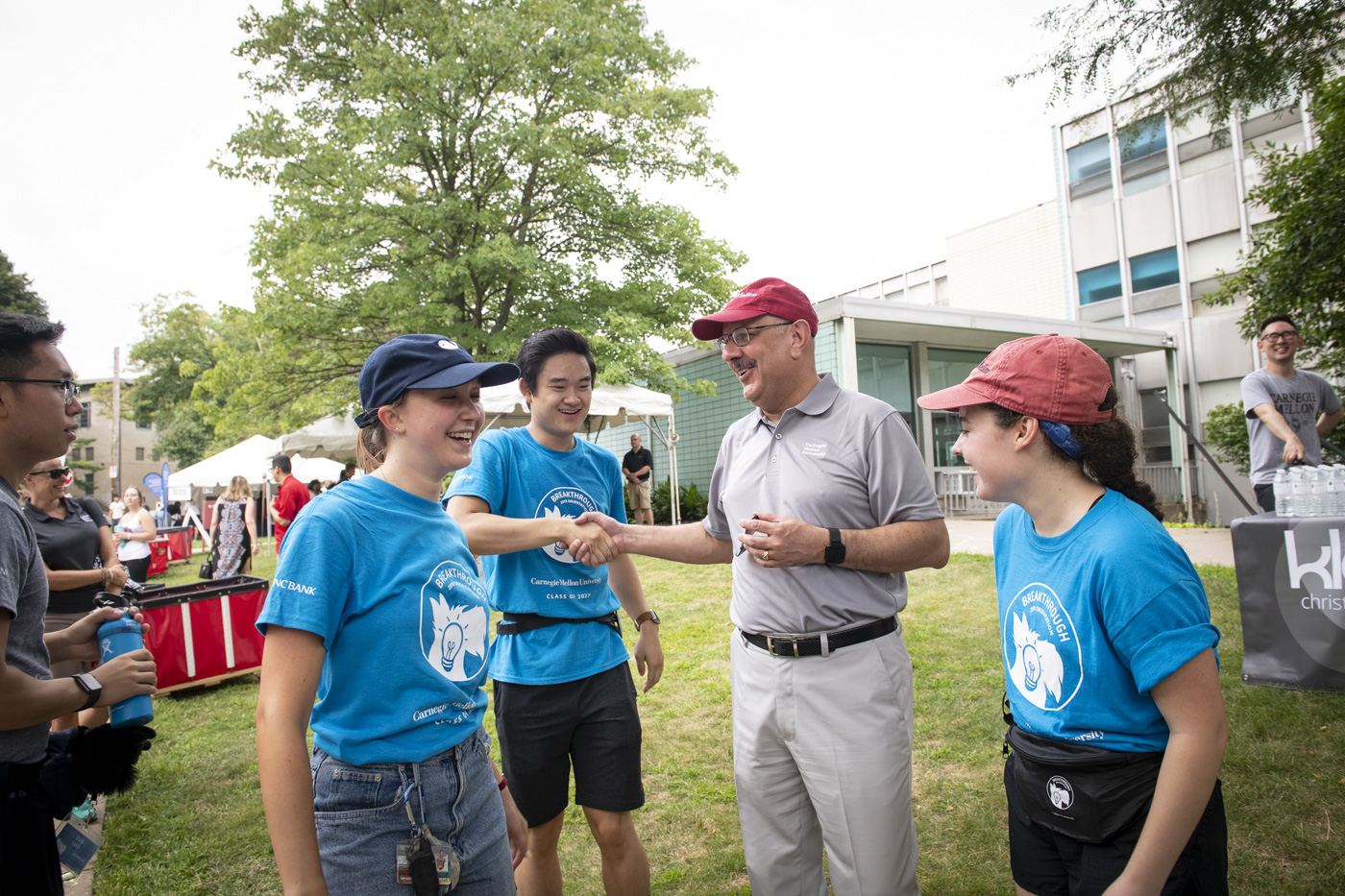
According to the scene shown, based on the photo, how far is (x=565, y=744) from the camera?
2.73m

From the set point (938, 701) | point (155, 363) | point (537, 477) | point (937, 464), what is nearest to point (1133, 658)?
point (537, 477)

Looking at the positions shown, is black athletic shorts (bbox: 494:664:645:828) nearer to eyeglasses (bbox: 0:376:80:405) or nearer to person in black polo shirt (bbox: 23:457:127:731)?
eyeglasses (bbox: 0:376:80:405)

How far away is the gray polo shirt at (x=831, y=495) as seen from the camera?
2.34 metres

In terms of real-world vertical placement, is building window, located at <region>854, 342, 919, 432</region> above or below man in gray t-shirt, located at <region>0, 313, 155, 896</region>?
above

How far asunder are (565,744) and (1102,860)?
5.76ft

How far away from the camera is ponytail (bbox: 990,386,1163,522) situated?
179 centimetres

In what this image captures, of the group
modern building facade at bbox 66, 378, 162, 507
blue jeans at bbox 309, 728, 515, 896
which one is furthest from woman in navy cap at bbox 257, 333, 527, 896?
modern building facade at bbox 66, 378, 162, 507

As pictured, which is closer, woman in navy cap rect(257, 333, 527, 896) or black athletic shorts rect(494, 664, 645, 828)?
woman in navy cap rect(257, 333, 527, 896)

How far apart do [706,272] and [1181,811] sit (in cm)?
1628

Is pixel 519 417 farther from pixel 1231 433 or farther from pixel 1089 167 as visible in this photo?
pixel 1089 167

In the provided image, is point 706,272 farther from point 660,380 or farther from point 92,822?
point 92,822

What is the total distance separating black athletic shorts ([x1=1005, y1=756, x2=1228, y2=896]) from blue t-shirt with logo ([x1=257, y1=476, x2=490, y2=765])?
4.92 ft

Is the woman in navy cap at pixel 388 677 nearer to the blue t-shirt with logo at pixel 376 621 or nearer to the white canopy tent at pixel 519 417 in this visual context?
the blue t-shirt with logo at pixel 376 621

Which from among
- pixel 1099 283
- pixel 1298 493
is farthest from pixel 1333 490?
pixel 1099 283
